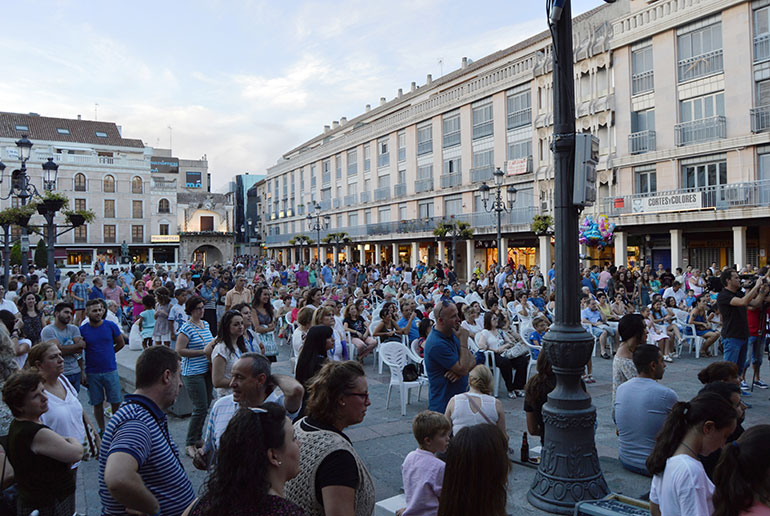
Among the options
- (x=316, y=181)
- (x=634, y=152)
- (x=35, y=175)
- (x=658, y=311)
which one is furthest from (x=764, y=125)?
(x=35, y=175)

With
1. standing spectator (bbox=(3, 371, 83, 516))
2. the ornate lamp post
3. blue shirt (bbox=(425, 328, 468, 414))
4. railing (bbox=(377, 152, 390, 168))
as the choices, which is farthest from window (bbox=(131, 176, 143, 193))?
the ornate lamp post

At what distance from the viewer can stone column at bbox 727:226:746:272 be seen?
75.3 feet

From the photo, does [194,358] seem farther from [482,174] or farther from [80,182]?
[80,182]

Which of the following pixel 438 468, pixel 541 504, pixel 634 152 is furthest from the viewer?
pixel 634 152

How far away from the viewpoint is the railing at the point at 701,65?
78.8 ft

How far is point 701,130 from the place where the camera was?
2466 centimetres

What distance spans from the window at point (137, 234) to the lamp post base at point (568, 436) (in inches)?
2486

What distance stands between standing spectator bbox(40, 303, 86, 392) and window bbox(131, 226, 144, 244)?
59.4m

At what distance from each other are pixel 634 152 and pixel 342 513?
28.5m

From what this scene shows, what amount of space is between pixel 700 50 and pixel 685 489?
27.1 meters

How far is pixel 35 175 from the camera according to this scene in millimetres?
55250

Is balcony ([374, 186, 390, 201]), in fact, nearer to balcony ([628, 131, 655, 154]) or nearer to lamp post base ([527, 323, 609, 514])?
balcony ([628, 131, 655, 154])

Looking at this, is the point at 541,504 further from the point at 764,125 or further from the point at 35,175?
the point at 35,175

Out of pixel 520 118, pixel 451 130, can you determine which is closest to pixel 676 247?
pixel 520 118
